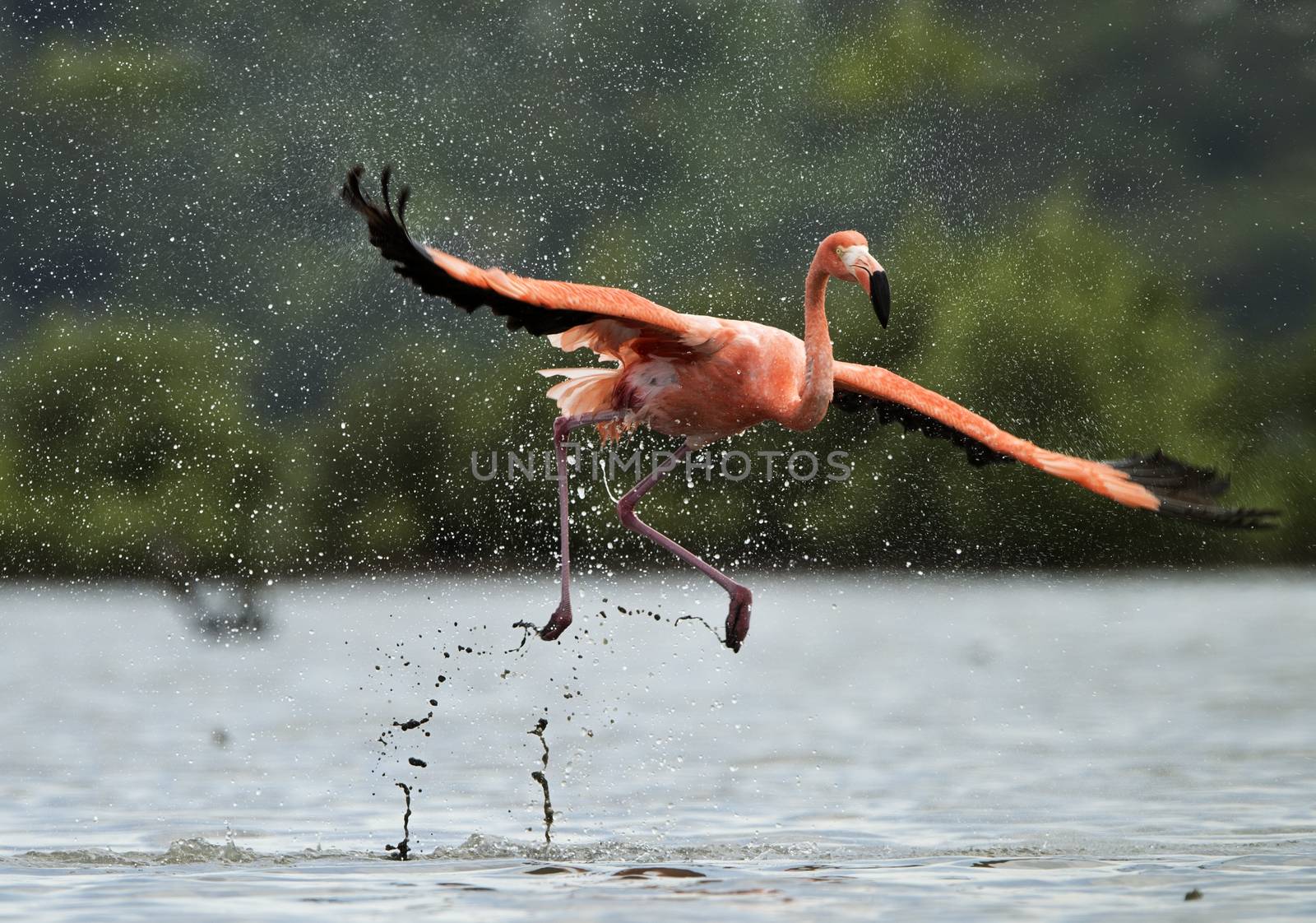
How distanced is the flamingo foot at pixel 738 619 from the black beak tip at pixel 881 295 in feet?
6.11

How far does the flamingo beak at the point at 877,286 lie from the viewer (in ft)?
30.4

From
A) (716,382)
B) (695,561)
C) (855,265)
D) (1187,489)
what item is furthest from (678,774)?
(855,265)

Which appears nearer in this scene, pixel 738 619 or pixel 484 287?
pixel 484 287

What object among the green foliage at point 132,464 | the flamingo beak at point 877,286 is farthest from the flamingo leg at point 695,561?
the green foliage at point 132,464

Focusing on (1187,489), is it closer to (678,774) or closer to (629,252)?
(678,774)

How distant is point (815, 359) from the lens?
10453 mm

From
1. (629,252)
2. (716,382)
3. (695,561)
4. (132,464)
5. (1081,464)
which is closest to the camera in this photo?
(1081,464)

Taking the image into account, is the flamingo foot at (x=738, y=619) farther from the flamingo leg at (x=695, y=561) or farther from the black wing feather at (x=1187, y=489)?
the black wing feather at (x=1187, y=489)

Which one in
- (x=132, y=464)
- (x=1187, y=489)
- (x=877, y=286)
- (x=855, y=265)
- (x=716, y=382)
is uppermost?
(x=132, y=464)

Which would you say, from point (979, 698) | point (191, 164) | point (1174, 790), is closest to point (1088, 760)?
point (1174, 790)

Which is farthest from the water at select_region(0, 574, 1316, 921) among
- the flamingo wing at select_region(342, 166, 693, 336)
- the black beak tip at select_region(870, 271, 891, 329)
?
the black beak tip at select_region(870, 271, 891, 329)

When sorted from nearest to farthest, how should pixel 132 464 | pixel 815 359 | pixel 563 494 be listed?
pixel 815 359
pixel 563 494
pixel 132 464

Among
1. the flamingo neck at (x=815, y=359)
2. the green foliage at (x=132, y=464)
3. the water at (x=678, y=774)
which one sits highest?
the green foliage at (x=132, y=464)

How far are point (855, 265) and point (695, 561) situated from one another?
6.64 ft
